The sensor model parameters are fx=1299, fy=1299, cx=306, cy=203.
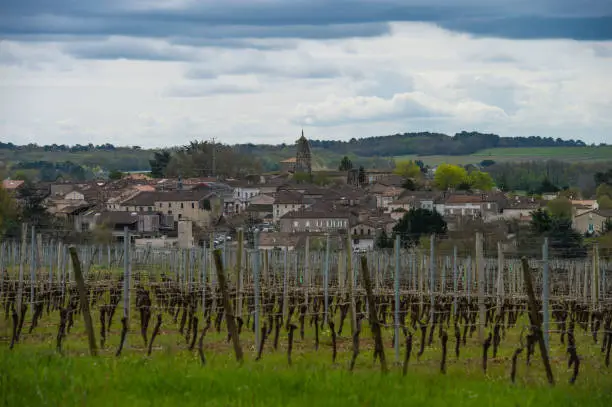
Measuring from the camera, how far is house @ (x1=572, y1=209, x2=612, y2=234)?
88.2 metres

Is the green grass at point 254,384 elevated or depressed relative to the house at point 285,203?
elevated

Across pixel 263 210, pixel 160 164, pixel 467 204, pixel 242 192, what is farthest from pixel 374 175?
pixel 263 210

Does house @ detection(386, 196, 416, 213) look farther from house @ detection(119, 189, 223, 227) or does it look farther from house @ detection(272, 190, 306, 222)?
house @ detection(119, 189, 223, 227)

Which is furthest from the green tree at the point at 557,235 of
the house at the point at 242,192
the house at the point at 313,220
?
the house at the point at 242,192

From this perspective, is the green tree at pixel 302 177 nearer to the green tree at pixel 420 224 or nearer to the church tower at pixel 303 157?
the church tower at pixel 303 157

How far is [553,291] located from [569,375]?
90.1ft

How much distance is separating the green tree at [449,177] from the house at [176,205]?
178ft

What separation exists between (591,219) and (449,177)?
249ft

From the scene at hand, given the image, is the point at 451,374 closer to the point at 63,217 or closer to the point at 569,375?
the point at 569,375

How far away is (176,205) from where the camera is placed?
11181 cm

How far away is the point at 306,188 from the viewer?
138 metres

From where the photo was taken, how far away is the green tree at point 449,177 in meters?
165

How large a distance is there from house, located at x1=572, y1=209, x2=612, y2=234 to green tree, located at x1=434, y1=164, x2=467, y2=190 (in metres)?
70.0

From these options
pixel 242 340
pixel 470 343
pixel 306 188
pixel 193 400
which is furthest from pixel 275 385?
pixel 306 188
